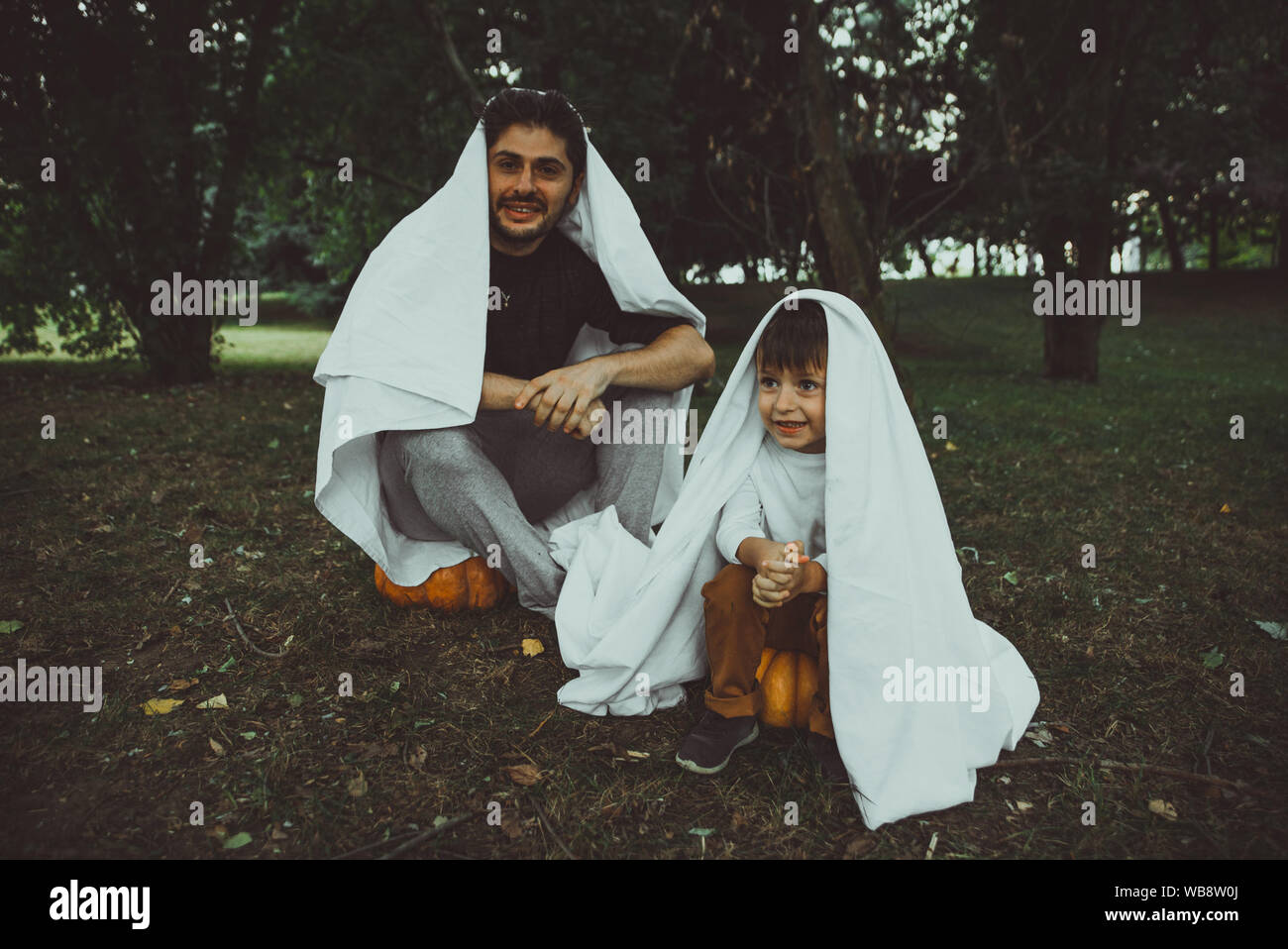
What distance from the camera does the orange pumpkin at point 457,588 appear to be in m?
3.43

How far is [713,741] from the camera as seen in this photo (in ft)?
8.09

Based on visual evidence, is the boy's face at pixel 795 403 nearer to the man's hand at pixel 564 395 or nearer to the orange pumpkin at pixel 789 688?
the orange pumpkin at pixel 789 688

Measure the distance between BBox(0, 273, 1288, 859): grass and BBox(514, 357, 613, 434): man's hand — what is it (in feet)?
2.85

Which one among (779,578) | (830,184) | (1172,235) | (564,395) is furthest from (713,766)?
(1172,235)

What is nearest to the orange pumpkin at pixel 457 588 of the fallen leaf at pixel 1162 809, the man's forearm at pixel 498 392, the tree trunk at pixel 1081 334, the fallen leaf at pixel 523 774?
the man's forearm at pixel 498 392

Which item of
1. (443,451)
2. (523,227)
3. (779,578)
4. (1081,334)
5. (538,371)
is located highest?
(1081,334)

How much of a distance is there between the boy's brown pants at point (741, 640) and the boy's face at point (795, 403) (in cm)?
45

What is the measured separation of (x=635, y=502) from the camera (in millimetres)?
3533

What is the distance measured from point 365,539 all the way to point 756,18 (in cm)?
870

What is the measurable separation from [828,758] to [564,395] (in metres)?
1.58

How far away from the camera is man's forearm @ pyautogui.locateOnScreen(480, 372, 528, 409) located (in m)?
3.23

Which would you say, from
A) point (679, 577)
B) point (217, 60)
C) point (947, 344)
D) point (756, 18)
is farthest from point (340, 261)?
point (679, 577)

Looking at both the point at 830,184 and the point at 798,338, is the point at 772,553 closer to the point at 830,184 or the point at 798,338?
the point at 798,338

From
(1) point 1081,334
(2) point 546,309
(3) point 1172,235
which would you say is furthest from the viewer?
(3) point 1172,235
